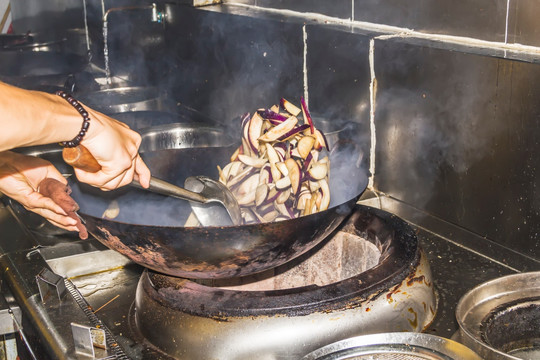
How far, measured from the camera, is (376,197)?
2312 millimetres

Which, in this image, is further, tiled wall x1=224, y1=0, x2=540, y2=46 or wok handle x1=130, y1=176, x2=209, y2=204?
tiled wall x1=224, y1=0, x2=540, y2=46

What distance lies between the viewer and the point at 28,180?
167cm

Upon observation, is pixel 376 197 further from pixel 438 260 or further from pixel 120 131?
pixel 120 131

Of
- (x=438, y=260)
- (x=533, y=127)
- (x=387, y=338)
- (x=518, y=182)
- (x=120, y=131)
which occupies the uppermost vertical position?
(x=120, y=131)

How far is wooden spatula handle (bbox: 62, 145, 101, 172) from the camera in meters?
1.31

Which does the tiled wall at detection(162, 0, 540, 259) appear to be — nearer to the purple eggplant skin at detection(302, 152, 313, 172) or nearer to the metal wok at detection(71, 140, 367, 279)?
the purple eggplant skin at detection(302, 152, 313, 172)

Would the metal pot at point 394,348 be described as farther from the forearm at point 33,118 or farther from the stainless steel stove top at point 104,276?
the forearm at point 33,118

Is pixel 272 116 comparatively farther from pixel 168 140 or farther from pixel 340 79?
pixel 168 140

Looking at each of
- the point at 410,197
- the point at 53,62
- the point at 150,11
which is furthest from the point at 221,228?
the point at 53,62

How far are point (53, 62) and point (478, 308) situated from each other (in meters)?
3.98

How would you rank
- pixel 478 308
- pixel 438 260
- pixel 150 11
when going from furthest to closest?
pixel 150 11, pixel 438 260, pixel 478 308

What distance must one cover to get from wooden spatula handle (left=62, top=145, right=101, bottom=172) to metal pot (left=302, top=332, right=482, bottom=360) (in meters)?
0.61

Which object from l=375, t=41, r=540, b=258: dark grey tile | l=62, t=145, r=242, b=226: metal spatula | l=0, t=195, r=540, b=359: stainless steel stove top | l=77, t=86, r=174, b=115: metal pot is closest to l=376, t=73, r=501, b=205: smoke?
l=375, t=41, r=540, b=258: dark grey tile

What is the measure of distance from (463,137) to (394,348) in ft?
2.68
